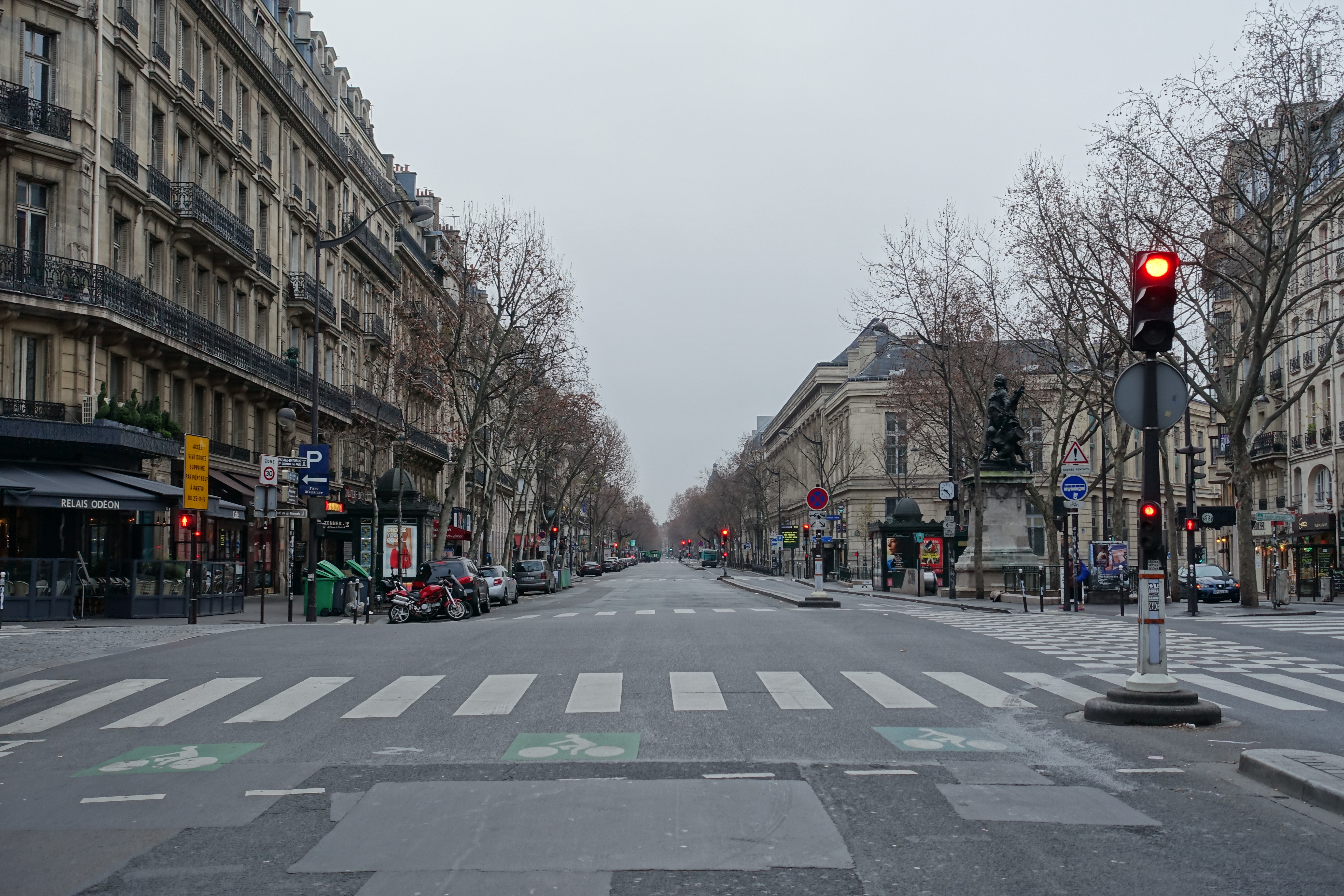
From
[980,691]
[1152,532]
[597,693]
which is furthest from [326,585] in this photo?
[1152,532]

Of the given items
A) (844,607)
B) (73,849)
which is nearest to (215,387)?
(844,607)

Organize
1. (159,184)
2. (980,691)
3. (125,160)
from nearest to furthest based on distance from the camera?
(980,691) → (125,160) → (159,184)

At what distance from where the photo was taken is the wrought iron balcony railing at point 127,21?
30.7 meters

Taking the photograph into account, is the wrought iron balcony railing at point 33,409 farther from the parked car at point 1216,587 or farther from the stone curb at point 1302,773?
the parked car at point 1216,587

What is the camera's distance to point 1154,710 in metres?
10.1

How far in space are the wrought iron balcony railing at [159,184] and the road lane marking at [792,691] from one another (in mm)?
25714

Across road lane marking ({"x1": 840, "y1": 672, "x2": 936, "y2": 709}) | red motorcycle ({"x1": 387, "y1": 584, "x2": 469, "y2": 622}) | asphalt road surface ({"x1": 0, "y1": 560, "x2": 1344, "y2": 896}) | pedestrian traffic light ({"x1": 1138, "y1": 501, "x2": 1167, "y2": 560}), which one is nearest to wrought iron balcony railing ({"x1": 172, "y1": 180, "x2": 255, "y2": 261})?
red motorcycle ({"x1": 387, "y1": 584, "x2": 469, "y2": 622})

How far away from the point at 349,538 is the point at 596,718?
3253cm

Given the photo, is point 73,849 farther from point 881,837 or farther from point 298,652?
point 298,652

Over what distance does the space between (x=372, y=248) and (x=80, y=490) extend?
96.9 ft

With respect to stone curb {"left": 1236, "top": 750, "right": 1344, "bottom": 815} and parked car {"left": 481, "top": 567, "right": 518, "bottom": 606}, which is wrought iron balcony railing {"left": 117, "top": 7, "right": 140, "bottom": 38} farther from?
stone curb {"left": 1236, "top": 750, "right": 1344, "bottom": 815}

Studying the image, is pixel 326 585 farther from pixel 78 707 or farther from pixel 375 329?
pixel 375 329

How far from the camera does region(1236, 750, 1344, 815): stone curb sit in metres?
6.98

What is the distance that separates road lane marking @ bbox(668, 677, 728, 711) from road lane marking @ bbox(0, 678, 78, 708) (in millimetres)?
6735
